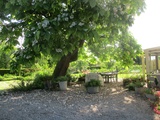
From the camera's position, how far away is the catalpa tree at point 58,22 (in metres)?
3.59

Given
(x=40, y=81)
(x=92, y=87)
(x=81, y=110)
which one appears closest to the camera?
(x=81, y=110)

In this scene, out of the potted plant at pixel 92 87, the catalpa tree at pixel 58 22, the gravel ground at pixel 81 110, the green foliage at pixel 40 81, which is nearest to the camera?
the catalpa tree at pixel 58 22

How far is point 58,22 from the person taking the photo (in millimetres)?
3840

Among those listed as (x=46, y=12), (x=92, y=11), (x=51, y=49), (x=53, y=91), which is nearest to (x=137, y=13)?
(x=92, y=11)

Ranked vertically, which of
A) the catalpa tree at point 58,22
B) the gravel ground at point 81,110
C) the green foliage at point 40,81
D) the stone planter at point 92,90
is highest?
the catalpa tree at point 58,22

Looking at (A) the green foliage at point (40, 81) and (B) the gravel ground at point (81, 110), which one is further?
(A) the green foliage at point (40, 81)

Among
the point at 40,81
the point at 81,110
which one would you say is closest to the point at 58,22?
the point at 81,110

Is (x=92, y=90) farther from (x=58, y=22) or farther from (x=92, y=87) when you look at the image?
(x=58, y=22)

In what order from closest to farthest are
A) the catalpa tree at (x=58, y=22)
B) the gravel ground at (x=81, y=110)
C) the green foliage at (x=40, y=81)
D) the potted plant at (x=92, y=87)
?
the catalpa tree at (x=58, y=22)
the gravel ground at (x=81, y=110)
the potted plant at (x=92, y=87)
the green foliage at (x=40, y=81)

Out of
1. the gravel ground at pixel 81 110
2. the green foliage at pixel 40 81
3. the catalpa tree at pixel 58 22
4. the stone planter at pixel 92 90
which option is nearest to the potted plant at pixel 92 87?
the stone planter at pixel 92 90

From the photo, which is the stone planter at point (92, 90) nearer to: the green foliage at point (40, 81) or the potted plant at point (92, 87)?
the potted plant at point (92, 87)

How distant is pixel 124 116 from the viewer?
4.84 meters

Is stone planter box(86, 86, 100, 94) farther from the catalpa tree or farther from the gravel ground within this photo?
the catalpa tree

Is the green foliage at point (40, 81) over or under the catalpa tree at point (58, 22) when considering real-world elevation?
under
